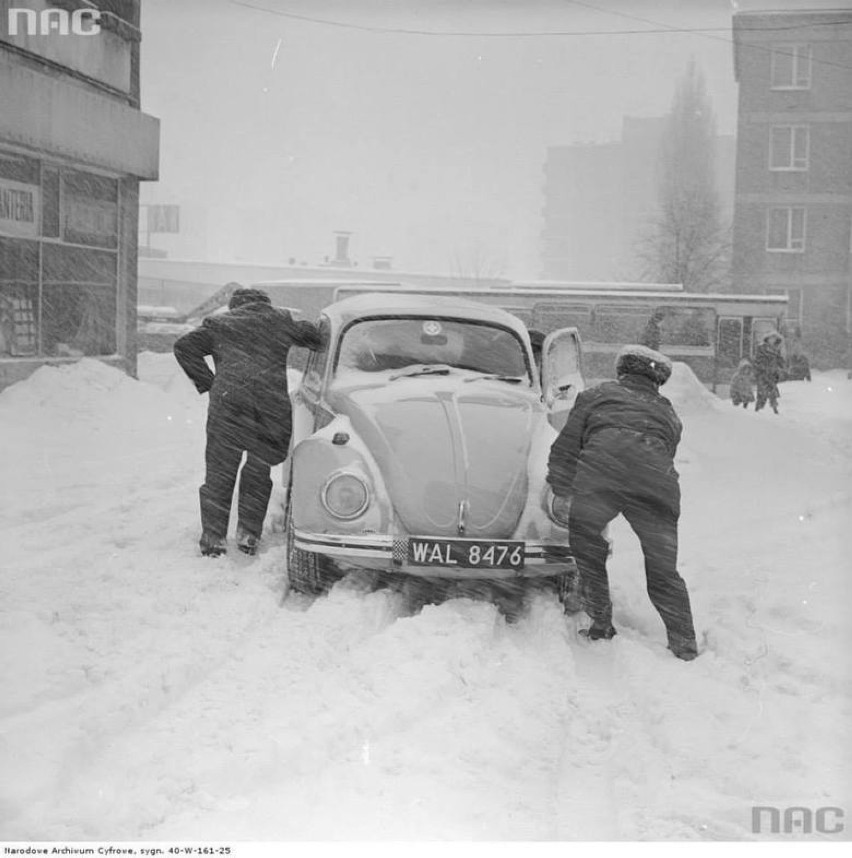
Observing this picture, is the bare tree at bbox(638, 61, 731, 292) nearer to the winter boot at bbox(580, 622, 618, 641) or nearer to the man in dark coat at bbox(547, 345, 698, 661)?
the man in dark coat at bbox(547, 345, 698, 661)

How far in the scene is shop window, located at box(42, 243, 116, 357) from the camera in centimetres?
883

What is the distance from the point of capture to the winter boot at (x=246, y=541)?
487cm

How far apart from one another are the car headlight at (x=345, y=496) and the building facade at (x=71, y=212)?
3.40m

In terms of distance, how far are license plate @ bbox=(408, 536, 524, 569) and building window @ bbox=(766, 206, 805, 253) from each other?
3220 millimetres

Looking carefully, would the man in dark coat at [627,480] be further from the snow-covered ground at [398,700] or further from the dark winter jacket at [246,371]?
the dark winter jacket at [246,371]

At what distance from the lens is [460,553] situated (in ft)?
12.7

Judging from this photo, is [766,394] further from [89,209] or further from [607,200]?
[89,209]

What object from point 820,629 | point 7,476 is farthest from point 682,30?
point 7,476

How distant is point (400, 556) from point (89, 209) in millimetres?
6750

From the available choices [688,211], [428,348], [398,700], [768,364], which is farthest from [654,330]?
[398,700]

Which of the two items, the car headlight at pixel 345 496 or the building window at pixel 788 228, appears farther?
the building window at pixel 788 228

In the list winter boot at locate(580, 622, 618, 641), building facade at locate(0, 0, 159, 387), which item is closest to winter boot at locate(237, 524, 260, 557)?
winter boot at locate(580, 622, 618, 641)
